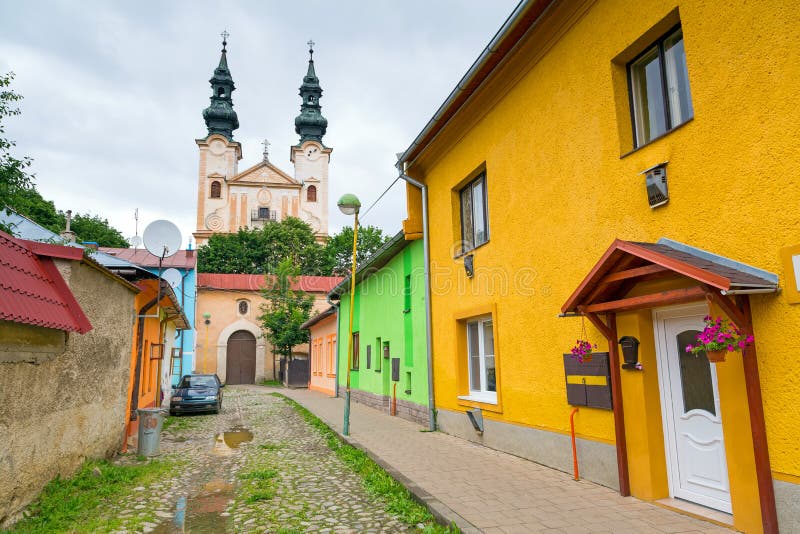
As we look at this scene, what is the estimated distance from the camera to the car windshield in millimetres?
16672

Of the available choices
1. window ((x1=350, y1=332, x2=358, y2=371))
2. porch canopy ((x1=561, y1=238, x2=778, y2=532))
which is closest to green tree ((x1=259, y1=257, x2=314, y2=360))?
window ((x1=350, y1=332, x2=358, y2=371))

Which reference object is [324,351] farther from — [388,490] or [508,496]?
[508,496]

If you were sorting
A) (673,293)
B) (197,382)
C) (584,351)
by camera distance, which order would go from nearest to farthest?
(673,293) < (584,351) < (197,382)

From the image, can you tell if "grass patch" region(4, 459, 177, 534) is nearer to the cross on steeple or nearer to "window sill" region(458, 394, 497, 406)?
"window sill" region(458, 394, 497, 406)

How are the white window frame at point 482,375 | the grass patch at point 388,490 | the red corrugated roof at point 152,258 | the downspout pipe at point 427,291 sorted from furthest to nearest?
the red corrugated roof at point 152,258 < the downspout pipe at point 427,291 < the white window frame at point 482,375 < the grass patch at point 388,490

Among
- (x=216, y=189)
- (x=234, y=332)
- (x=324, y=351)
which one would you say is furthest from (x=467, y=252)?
(x=216, y=189)

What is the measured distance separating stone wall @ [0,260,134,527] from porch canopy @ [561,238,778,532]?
5699mm

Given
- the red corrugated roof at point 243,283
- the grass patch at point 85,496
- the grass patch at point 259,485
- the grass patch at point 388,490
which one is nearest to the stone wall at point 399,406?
the grass patch at point 388,490

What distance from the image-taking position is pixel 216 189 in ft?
174

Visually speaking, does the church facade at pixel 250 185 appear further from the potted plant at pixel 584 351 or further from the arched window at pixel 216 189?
the potted plant at pixel 584 351

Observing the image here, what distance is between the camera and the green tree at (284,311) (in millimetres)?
33219

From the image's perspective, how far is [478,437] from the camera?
353 inches

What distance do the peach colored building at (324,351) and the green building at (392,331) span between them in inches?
135

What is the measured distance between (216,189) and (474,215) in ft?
157
